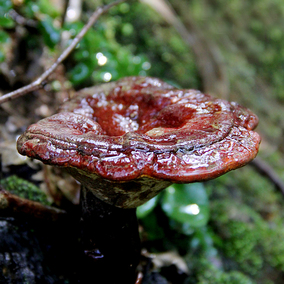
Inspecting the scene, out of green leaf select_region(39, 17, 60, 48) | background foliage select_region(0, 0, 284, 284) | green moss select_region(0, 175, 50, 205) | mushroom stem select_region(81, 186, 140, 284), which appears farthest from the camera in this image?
green leaf select_region(39, 17, 60, 48)

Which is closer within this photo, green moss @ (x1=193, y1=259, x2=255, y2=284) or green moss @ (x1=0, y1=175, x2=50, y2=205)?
green moss @ (x1=0, y1=175, x2=50, y2=205)

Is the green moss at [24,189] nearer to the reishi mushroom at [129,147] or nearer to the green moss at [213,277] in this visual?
the reishi mushroom at [129,147]

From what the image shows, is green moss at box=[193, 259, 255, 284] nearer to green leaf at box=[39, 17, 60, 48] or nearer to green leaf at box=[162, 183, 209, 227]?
green leaf at box=[162, 183, 209, 227]

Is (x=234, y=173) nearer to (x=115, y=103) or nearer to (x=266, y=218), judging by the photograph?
(x=266, y=218)

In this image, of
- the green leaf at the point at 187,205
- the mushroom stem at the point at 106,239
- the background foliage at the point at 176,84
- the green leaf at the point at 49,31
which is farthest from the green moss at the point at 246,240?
the green leaf at the point at 49,31

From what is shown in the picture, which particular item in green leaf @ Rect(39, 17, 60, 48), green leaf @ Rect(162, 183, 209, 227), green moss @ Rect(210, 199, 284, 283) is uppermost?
green leaf @ Rect(39, 17, 60, 48)

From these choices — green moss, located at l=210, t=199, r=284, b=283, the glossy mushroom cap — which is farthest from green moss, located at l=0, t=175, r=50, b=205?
green moss, located at l=210, t=199, r=284, b=283

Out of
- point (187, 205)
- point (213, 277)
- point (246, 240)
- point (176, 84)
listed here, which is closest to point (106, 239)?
point (187, 205)
